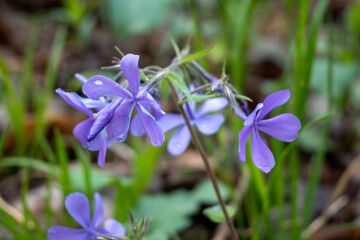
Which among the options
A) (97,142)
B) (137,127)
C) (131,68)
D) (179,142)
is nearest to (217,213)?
(179,142)

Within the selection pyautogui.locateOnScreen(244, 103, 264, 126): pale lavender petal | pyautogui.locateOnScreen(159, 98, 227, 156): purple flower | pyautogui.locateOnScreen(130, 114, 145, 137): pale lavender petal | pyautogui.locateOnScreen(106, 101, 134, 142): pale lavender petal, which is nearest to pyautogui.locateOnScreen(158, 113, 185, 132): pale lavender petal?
pyautogui.locateOnScreen(159, 98, 227, 156): purple flower

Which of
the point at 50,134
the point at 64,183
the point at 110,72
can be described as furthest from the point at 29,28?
the point at 64,183

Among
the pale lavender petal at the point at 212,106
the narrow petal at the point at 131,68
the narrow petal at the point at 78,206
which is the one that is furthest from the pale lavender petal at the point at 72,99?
the pale lavender petal at the point at 212,106

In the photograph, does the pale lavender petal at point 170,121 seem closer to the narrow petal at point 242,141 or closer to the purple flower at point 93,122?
the purple flower at point 93,122

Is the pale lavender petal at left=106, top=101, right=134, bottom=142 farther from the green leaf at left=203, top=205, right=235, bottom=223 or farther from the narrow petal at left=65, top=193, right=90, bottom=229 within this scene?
the green leaf at left=203, top=205, right=235, bottom=223

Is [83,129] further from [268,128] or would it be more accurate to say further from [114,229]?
[268,128]

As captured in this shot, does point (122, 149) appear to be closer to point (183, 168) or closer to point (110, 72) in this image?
point (183, 168)
